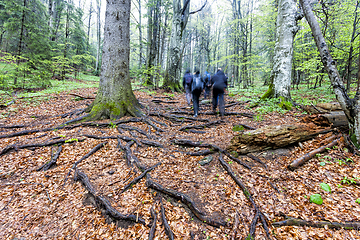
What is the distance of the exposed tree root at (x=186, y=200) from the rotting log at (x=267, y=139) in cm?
201

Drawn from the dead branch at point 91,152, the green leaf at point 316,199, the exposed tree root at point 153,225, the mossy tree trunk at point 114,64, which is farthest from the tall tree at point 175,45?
the green leaf at point 316,199

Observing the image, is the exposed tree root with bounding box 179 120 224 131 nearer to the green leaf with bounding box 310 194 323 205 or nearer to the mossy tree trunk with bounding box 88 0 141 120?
the mossy tree trunk with bounding box 88 0 141 120

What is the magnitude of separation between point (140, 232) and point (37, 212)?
2.18 metres

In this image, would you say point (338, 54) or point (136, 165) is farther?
point (338, 54)

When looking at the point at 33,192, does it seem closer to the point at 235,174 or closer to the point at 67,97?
the point at 235,174

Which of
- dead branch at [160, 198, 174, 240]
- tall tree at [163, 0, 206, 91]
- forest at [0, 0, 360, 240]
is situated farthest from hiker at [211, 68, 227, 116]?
tall tree at [163, 0, 206, 91]

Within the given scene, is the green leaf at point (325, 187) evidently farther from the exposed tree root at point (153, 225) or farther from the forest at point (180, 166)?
the exposed tree root at point (153, 225)

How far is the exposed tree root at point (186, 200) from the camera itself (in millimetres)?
2670

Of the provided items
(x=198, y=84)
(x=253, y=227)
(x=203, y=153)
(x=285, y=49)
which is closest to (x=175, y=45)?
(x=198, y=84)

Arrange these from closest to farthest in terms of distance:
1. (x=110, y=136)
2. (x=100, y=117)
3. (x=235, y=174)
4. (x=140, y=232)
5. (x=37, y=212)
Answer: (x=140, y=232) → (x=37, y=212) → (x=235, y=174) → (x=110, y=136) → (x=100, y=117)

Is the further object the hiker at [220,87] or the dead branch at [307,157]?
the hiker at [220,87]

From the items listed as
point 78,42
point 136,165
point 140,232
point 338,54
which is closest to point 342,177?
point 140,232

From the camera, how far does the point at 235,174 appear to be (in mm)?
3680

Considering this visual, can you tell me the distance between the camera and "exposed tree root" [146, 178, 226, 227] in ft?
8.76
